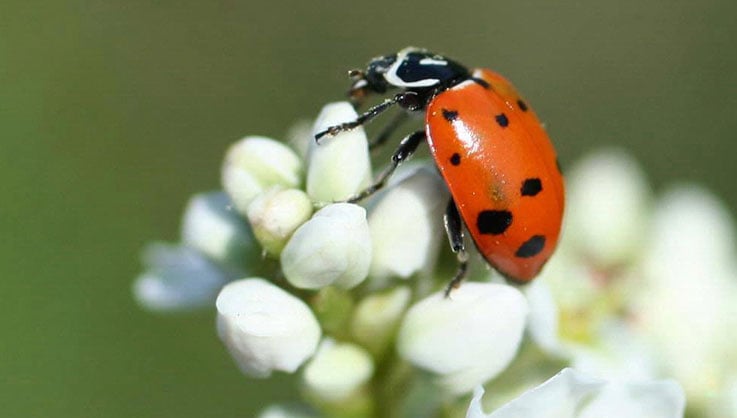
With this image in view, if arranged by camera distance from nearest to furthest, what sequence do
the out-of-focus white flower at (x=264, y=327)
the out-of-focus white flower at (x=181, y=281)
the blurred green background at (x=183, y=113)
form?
the out-of-focus white flower at (x=264, y=327) → the out-of-focus white flower at (x=181, y=281) → the blurred green background at (x=183, y=113)

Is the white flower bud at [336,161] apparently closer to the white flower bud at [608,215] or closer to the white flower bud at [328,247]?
the white flower bud at [328,247]

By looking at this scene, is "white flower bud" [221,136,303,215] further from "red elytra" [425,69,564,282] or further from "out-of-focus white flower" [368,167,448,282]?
"red elytra" [425,69,564,282]

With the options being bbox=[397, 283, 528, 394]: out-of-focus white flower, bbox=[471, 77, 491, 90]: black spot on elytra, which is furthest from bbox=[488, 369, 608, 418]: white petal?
bbox=[471, 77, 491, 90]: black spot on elytra

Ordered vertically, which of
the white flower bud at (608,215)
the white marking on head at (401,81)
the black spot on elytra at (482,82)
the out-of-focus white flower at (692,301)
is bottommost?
the out-of-focus white flower at (692,301)

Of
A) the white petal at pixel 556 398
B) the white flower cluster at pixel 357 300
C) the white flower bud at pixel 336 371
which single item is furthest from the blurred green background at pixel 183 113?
the white petal at pixel 556 398

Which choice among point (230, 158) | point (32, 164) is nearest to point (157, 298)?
point (230, 158)

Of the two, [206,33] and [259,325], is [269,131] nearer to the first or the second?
[206,33]
